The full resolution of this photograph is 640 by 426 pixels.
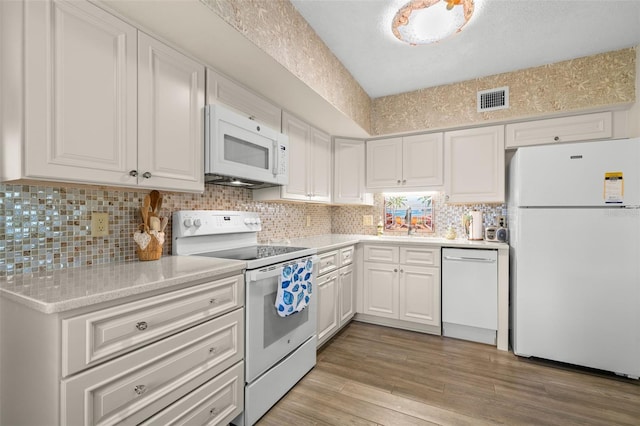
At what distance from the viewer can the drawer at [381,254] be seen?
2973 mm

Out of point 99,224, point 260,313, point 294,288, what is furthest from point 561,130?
point 99,224

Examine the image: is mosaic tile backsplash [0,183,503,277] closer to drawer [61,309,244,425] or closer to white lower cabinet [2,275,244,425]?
white lower cabinet [2,275,244,425]

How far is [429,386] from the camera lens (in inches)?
78.2

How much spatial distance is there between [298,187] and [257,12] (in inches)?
53.7

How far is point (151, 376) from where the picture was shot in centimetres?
111

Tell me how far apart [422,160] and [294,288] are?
2159mm

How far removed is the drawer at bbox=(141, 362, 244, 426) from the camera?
118 cm

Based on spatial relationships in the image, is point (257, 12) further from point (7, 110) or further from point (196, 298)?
point (196, 298)

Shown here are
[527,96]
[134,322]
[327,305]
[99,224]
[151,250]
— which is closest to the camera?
[134,322]

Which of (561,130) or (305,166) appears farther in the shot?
(305,166)

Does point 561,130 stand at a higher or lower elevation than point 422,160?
higher

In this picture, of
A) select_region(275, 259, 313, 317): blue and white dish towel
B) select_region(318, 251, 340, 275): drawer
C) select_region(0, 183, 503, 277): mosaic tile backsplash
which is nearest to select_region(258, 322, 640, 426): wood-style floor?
select_region(275, 259, 313, 317): blue and white dish towel

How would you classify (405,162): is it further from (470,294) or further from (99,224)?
(99,224)

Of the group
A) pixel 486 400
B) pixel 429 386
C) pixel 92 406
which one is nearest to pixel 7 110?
pixel 92 406
